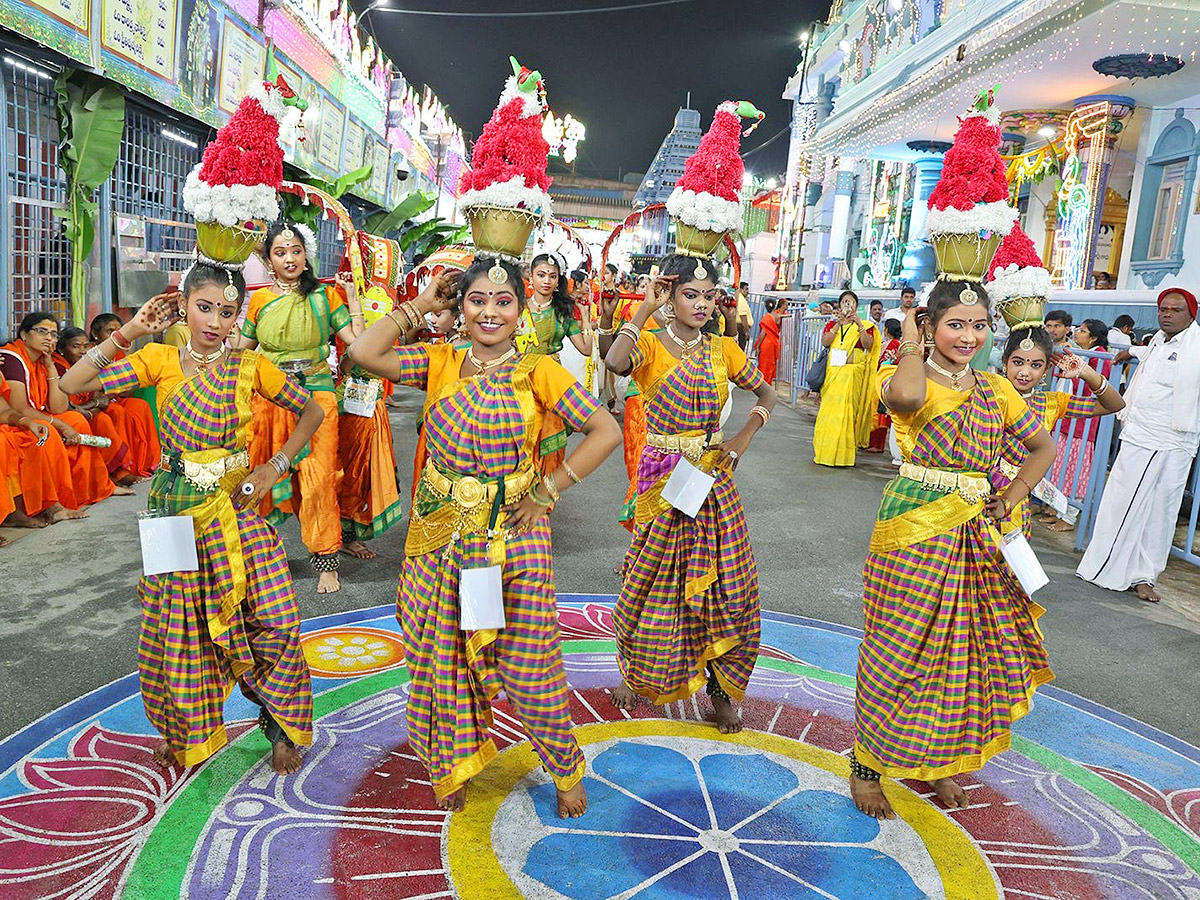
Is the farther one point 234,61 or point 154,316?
point 234,61

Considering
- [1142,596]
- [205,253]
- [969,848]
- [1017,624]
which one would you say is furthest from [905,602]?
[1142,596]

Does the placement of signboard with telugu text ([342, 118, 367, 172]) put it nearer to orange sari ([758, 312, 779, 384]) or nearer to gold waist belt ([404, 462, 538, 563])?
orange sari ([758, 312, 779, 384])

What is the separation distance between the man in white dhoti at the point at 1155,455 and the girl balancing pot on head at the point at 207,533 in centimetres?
515

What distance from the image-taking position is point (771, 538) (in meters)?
6.56

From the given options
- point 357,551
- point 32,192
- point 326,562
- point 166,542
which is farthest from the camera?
point 32,192

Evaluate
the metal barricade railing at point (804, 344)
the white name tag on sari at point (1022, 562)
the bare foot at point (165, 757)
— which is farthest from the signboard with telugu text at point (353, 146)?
the white name tag on sari at point (1022, 562)

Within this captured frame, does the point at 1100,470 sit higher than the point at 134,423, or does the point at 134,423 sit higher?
the point at 1100,470

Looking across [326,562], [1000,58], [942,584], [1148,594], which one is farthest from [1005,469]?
[1000,58]

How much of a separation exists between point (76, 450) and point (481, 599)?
16.0 ft

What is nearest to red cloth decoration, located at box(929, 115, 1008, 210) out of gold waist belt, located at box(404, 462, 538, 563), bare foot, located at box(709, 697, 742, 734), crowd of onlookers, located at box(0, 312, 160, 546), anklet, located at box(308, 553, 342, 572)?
gold waist belt, located at box(404, 462, 538, 563)

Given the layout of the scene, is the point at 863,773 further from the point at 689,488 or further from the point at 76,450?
the point at 76,450

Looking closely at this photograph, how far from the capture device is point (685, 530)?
3.45 metres

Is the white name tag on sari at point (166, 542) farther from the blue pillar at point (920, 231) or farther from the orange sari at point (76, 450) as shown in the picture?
the blue pillar at point (920, 231)

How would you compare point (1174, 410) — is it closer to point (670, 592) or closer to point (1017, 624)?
point (1017, 624)
